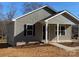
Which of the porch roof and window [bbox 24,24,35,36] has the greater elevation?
the porch roof

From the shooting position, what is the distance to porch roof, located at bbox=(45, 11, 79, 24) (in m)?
26.7

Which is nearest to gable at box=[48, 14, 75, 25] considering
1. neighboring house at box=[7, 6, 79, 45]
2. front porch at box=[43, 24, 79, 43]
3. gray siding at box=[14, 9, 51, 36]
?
neighboring house at box=[7, 6, 79, 45]

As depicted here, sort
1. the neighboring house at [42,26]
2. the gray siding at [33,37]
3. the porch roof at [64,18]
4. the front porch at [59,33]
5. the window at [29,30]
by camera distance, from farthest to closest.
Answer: the front porch at [59,33]
the window at [29,30]
the gray siding at [33,37]
the neighboring house at [42,26]
the porch roof at [64,18]

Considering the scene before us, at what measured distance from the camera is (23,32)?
89.2 ft

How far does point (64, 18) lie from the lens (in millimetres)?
27234

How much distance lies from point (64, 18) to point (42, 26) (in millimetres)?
2970

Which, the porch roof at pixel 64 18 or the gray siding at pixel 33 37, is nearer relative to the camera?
the porch roof at pixel 64 18

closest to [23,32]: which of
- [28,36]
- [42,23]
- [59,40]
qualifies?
[28,36]

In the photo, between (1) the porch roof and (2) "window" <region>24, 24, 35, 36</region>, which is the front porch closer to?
(1) the porch roof

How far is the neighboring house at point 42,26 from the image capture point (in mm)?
26969

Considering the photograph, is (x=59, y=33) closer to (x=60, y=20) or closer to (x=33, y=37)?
(x=60, y=20)

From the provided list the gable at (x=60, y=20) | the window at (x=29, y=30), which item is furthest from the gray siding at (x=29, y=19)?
the gable at (x=60, y=20)

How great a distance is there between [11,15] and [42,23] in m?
26.3

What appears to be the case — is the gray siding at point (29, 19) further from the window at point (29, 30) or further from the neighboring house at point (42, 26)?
the window at point (29, 30)
